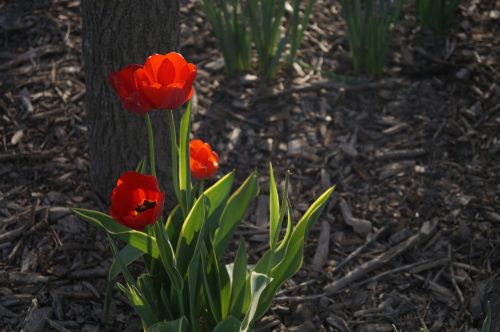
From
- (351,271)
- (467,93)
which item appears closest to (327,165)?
(351,271)

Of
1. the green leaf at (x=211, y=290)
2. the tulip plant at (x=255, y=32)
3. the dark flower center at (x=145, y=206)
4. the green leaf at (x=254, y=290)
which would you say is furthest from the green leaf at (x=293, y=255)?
the tulip plant at (x=255, y=32)

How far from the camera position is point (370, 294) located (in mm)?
2648

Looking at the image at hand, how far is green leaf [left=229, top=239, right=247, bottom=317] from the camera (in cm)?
205

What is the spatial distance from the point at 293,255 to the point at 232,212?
0.73 feet

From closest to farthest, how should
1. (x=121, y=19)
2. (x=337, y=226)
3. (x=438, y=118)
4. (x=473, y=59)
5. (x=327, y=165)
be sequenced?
(x=121, y=19) < (x=337, y=226) < (x=327, y=165) < (x=438, y=118) < (x=473, y=59)

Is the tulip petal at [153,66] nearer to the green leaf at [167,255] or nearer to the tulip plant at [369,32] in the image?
the green leaf at [167,255]

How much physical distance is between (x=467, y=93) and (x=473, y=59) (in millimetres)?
256

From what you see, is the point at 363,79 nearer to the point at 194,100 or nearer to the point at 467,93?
the point at 467,93

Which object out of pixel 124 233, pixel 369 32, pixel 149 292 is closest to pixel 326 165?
pixel 369 32

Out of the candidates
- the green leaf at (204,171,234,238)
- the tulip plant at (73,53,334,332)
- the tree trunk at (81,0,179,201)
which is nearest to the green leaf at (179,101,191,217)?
the tulip plant at (73,53,334,332)

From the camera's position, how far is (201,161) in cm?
203

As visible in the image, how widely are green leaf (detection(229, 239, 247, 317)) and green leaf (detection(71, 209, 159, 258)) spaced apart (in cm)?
23

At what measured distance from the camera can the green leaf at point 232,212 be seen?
217cm

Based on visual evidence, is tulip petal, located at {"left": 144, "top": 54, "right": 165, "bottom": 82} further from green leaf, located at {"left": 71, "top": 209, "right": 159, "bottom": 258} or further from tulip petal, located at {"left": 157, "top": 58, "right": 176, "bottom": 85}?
green leaf, located at {"left": 71, "top": 209, "right": 159, "bottom": 258}
